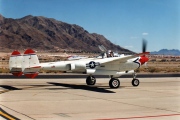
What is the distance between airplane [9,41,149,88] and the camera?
66.7ft

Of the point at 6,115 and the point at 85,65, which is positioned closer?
the point at 6,115

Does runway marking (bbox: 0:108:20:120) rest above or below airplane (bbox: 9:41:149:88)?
below

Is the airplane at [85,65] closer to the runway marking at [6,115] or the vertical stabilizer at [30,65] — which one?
the vertical stabilizer at [30,65]

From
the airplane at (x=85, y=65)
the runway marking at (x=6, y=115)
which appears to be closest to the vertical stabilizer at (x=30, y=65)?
A: the airplane at (x=85, y=65)

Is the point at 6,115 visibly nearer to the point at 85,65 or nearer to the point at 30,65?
the point at 30,65

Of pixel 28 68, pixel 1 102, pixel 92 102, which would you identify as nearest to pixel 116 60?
pixel 28 68

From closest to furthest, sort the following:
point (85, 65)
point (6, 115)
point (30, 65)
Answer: point (6, 115) → point (30, 65) → point (85, 65)

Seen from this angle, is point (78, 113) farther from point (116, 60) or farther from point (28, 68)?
point (116, 60)

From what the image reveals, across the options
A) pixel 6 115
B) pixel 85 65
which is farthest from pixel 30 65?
pixel 6 115

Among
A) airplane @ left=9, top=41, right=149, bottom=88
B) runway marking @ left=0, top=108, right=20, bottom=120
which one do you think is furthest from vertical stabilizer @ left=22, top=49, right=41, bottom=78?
runway marking @ left=0, top=108, right=20, bottom=120

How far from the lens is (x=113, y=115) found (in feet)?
37.7

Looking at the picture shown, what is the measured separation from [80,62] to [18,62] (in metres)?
4.64

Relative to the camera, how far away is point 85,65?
22547 mm

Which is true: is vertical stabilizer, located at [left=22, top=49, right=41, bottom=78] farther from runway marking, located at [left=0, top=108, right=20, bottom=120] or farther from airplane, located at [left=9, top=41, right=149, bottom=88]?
runway marking, located at [left=0, top=108, right=20, bottom=120]
